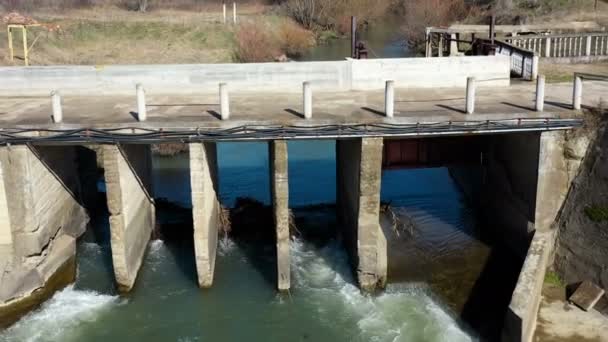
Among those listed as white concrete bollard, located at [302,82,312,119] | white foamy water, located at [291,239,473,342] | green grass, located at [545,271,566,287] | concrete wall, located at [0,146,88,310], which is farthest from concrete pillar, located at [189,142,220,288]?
green grass, located at [545,271,566,287]

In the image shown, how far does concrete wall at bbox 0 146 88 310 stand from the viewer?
20.0 m

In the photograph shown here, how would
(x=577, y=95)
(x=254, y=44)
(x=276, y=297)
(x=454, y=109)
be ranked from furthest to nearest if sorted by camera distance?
1. (x=254, y=44)
2. (x=454, y=109)
3. (x=276, y=297)
4. (x=577, y=95)

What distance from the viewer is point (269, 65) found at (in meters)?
23.9

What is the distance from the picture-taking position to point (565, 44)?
32000 millimetres

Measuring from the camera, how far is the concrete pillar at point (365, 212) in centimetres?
1989

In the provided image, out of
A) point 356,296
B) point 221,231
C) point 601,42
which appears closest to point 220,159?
point 221,231

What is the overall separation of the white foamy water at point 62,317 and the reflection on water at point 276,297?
28mm

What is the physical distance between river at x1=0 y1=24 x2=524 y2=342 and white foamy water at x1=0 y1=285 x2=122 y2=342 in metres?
0.03

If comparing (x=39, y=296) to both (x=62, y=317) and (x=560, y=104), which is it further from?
(x=560, y=104)

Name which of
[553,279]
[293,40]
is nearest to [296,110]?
[553,279]

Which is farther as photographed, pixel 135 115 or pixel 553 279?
pixel 135 115

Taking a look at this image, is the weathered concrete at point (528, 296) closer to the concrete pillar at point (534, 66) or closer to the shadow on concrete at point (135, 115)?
the concrete pillar at point (534, 66)

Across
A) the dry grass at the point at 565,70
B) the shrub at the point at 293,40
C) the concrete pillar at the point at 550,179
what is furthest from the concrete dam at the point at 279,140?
the shrub at the point at 293,40

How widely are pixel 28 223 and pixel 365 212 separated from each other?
948 centimetres
